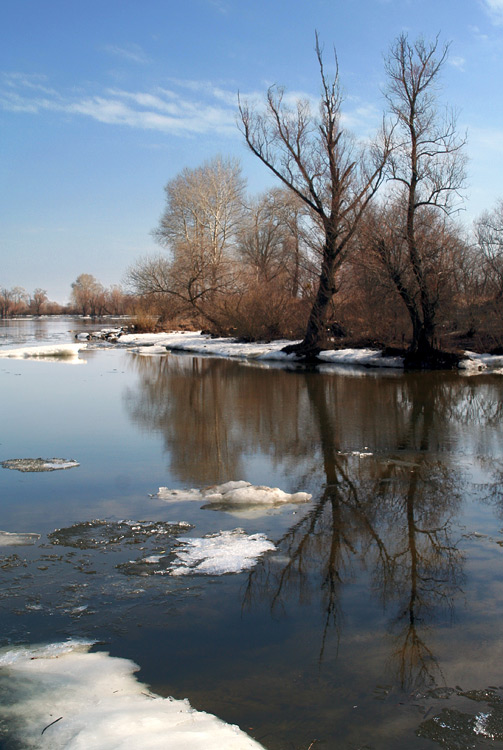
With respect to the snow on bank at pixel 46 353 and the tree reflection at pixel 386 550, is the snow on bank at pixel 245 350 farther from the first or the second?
the tree reflection at pixel 386 550

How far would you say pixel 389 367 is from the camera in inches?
835

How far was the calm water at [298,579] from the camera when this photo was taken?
291 centimetres

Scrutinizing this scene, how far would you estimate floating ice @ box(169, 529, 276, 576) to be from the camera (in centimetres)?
438

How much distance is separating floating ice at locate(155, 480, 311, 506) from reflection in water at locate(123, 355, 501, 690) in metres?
0.33

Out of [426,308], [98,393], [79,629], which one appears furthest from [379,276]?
[79,629]

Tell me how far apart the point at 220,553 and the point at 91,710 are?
75.1 inches

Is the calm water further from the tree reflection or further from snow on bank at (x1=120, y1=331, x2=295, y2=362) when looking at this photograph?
snow on bank at (x1=120, y1=331, x2=295, y2=362)

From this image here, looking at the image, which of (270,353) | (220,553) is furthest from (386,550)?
(270,353)

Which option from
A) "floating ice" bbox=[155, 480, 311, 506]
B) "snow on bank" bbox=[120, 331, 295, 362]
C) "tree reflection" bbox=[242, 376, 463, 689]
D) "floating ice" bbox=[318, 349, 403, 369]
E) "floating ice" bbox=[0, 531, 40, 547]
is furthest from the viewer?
"snow on bank" bbox=[120, 331, 295, 362]

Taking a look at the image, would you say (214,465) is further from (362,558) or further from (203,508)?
(362,558)

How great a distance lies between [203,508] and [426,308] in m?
16.3

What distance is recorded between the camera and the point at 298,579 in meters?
4.18

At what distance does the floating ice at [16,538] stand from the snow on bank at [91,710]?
161 centimetres

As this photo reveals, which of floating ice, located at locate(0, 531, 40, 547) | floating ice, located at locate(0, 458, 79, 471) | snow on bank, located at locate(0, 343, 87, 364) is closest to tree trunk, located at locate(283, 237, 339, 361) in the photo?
snow on bank, located at locate(0, 343, 87, 364)
